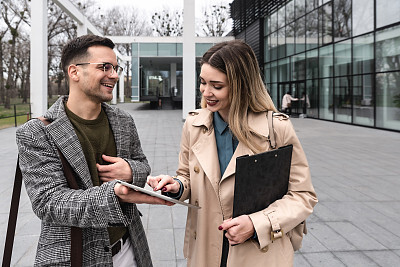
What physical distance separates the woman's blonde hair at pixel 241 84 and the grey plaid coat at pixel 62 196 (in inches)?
20.4

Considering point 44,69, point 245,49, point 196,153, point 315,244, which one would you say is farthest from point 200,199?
point 44,69

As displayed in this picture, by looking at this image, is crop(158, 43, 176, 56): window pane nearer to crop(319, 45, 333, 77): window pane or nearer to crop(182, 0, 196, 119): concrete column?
crop(182, 0, 196, 119): concrete column

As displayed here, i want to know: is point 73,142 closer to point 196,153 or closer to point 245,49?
point 196,153

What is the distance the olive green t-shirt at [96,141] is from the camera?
155cm

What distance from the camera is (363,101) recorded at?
50.8 ft

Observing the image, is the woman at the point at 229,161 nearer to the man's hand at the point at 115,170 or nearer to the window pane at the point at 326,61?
the man's hand at the point at 115,170

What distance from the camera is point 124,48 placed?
47.2m

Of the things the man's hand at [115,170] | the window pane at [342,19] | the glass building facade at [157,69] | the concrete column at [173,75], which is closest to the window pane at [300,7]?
the window pane at [342,19]

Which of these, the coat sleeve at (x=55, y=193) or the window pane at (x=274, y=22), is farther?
the window pane at (x=274, y=22)

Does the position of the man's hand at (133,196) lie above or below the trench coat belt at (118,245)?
above

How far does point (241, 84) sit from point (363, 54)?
15885mm

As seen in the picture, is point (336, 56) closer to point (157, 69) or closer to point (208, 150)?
point (208, 150)

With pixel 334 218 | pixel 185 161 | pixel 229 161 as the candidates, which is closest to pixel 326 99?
pixel 334 218

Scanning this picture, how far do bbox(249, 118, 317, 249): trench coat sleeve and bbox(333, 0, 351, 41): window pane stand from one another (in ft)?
56.1
